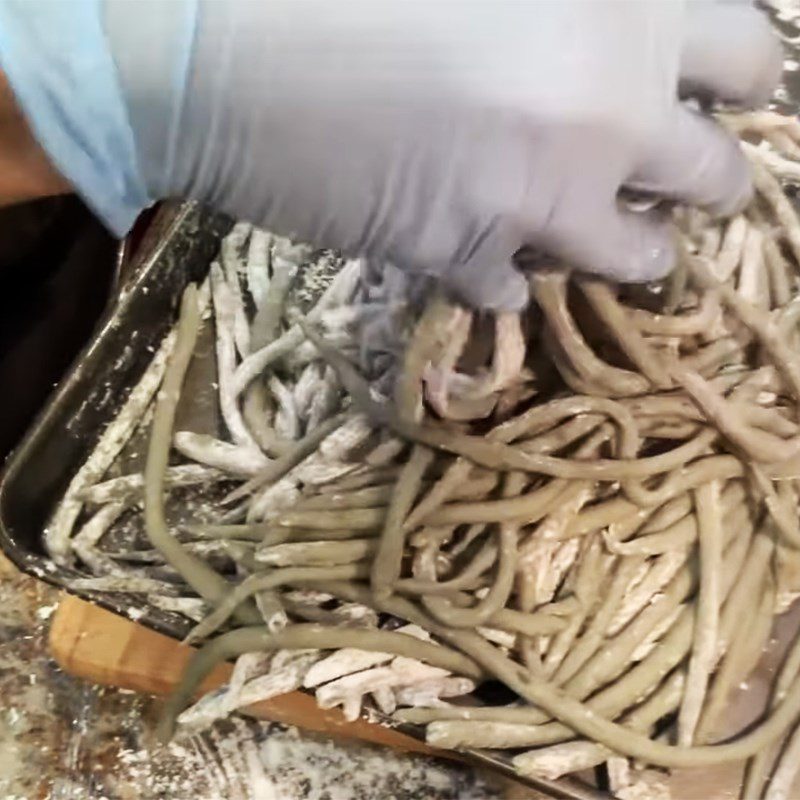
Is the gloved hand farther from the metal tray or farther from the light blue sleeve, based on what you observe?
the metal tray

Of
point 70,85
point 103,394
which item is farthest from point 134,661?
point 70,85

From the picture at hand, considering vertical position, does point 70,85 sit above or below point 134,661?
above

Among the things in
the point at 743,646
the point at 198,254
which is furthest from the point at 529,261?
the point at 198,254

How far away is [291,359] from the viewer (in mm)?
1117

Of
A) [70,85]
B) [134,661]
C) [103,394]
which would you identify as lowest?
[134,661]

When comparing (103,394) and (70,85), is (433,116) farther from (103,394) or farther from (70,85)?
(103,394)

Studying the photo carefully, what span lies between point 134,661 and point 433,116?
636 mm

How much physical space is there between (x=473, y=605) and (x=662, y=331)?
279 millimetres

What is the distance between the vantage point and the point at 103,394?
3.68 ft

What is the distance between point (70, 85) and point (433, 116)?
0.23 meters

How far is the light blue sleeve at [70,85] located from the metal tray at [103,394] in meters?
0.40

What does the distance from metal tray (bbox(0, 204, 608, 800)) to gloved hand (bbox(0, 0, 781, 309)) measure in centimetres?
40

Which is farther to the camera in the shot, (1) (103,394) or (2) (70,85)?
(1) (103,394)

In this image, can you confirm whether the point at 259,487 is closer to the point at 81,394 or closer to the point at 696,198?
the point at 81,394
